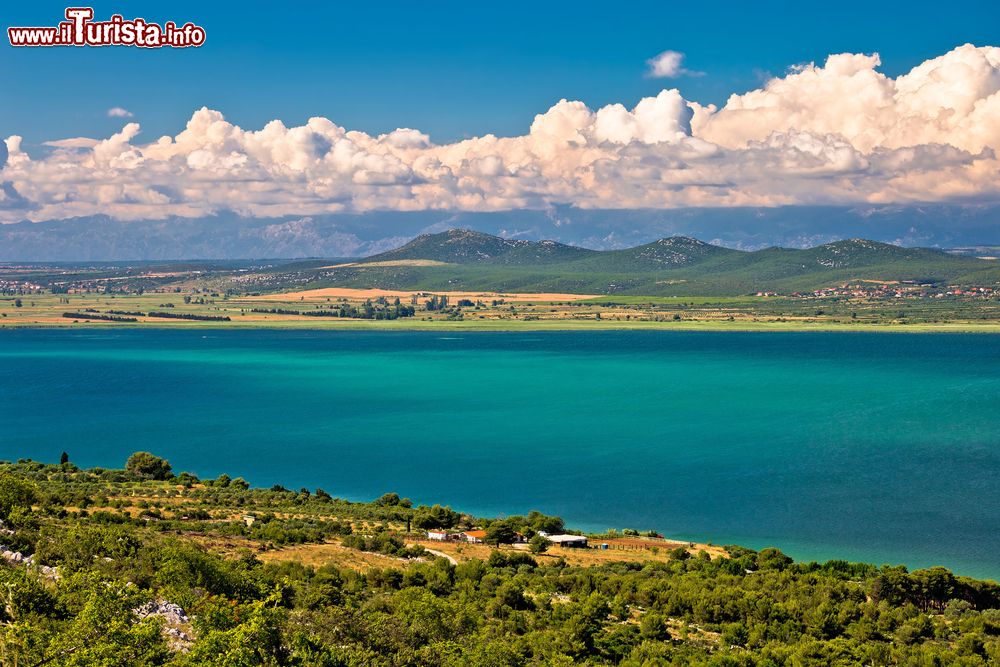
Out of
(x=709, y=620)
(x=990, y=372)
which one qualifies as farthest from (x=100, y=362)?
(x=709, y=620)

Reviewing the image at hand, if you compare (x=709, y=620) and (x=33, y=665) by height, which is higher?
(x=33, y=665)

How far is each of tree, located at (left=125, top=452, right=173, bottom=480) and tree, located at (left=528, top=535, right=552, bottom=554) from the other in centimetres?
2774

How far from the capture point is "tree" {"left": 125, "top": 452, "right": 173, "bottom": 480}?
62375 millimetres

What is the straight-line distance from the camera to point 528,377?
13425 cm

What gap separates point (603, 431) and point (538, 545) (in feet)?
156

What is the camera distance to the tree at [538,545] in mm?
44594

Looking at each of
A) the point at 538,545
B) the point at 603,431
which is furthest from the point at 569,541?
the point at 603,431

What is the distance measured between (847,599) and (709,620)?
6157 millimetres

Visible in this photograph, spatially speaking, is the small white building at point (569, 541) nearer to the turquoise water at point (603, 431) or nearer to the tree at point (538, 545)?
the tree at point (538, 545)

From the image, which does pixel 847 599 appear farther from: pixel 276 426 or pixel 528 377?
pixel 528 377

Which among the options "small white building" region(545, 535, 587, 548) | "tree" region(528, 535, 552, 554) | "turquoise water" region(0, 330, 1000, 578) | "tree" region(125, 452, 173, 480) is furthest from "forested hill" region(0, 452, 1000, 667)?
"turquoise water" region(0, 330, 1000, 578)

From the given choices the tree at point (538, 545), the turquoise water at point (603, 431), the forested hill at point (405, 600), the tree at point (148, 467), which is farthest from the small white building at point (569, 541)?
the tree at point (148, 467)

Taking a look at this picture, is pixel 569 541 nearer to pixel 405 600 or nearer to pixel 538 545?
pixel 538 545

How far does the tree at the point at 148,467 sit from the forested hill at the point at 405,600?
13535 mm
